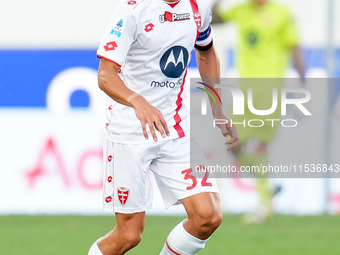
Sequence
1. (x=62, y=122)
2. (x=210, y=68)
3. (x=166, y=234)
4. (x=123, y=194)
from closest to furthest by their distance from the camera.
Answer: (x=123, y=194), (x=210, y=68), (x=166, y=234), (x=62, y=122)

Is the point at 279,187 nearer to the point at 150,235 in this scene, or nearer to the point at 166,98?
the point at 150,235

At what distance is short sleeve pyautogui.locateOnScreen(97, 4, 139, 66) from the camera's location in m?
3.64

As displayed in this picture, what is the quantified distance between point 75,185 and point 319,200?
7.62 feet

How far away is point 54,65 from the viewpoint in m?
6.91

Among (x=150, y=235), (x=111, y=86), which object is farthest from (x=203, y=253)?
(x=111, y=86)

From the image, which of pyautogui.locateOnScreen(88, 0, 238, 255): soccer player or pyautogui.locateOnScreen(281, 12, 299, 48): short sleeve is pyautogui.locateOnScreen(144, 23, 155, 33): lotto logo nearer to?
pyautogui.locateOnScreen(88, 0, 238, 255): soccer player

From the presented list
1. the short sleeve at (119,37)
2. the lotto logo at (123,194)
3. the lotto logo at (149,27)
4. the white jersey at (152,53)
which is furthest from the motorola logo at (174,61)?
the lotto logo at (123,194)

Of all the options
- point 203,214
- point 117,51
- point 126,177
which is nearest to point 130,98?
point 117,51

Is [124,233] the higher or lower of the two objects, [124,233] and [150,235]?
the higher

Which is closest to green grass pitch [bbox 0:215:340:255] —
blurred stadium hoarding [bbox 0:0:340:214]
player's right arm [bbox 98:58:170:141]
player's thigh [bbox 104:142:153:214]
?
blurred stadium hoarding [bbox 0:0:340:214]

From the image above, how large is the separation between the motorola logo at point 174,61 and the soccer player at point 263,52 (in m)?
2.65

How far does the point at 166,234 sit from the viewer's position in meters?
5.98

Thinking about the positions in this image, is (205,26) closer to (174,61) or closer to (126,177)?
(174,61)

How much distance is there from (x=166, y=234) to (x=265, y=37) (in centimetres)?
196
